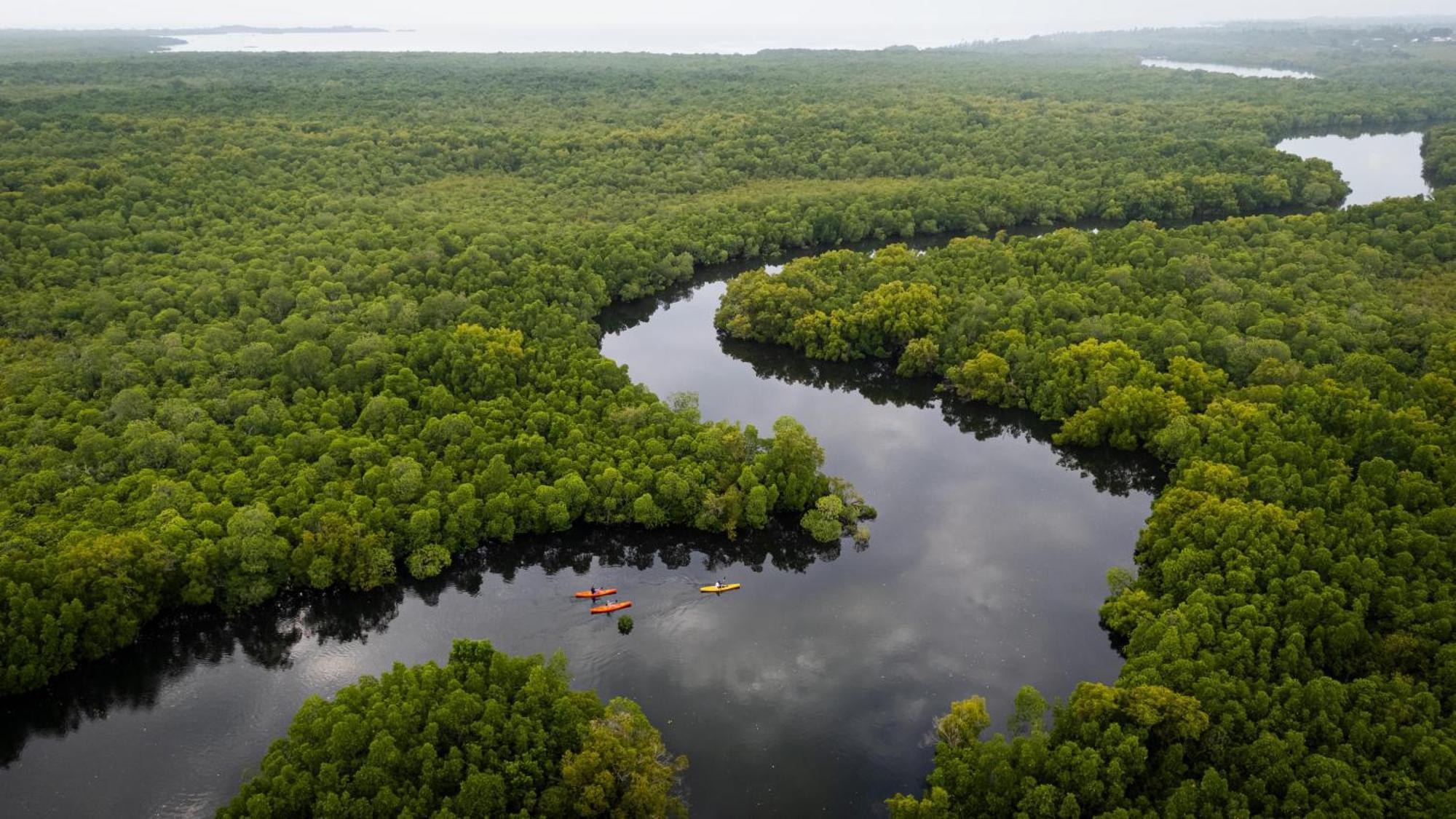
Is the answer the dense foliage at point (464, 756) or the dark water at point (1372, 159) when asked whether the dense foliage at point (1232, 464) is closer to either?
the dense foliage at point (464, 756)

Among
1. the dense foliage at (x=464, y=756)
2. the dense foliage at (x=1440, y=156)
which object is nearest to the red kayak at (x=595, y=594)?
the dense foliage at (x=464, y=756)

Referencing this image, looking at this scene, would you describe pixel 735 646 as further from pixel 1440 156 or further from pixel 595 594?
pixel 1440 156

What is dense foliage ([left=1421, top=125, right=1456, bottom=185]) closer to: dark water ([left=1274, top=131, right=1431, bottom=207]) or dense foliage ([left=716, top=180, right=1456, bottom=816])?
dark water ([left=1274, top=131, right=1431, bottom=207])

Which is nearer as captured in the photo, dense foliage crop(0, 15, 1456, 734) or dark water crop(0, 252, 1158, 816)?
dark water crop(0, 252, 1158, 816)

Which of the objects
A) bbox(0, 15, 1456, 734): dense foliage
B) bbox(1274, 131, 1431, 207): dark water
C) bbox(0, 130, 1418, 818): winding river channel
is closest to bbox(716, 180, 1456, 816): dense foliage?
bbox(0, 130, 1418, 818): winding river channel

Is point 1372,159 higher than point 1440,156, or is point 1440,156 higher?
point 1440,156

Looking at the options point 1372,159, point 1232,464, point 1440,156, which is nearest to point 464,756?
point 1232,464

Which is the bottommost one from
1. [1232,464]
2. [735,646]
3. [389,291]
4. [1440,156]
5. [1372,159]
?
[735,646]
